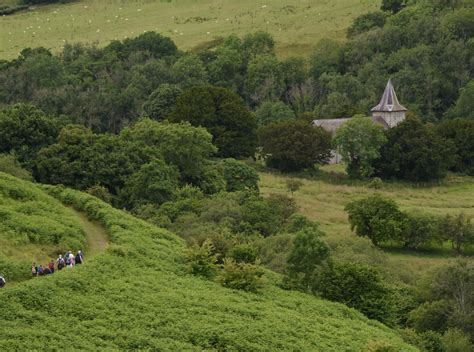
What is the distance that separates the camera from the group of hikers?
34125mm

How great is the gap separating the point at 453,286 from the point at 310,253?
10855 mm

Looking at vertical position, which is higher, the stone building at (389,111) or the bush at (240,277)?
the bush at (240,277)

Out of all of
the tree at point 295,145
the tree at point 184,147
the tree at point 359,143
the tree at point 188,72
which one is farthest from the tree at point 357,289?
the tree at point 188,72

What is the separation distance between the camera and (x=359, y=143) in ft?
313

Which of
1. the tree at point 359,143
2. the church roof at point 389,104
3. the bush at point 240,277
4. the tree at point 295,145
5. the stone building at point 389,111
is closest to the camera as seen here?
the bush at point 240,277

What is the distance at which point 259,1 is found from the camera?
168000mm

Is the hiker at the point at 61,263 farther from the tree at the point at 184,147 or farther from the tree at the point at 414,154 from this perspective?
the tree at the point at 414,154

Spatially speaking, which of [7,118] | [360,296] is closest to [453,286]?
[360,296]

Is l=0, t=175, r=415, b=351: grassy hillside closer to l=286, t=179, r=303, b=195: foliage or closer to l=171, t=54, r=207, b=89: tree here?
l=286, t=179, r=303, b=195: foliage

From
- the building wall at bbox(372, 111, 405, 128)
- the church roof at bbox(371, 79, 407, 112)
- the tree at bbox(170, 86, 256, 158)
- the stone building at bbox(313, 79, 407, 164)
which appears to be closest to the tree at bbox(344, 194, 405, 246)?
the tree at bbox(170, 86, 256, 158)

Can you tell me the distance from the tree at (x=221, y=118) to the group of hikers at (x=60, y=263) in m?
59.0

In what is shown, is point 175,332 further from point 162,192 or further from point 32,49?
point 32,49

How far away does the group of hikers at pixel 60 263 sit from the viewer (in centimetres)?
3412

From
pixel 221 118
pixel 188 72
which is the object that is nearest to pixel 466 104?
pixel 221 118
